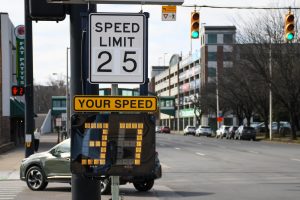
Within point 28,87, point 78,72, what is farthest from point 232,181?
point 78,72

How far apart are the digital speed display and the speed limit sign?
0.36 meters

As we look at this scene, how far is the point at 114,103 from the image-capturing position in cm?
477

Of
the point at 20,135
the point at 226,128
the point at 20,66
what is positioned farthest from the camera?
the point at 226,128

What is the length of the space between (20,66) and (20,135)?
16.0 metres

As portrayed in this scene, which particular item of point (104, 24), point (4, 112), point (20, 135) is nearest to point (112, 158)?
point (104, 24)

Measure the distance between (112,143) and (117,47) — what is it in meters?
0.80

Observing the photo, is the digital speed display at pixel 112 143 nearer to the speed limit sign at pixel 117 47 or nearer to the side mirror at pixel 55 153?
the speed limit sign at pixel 117 47

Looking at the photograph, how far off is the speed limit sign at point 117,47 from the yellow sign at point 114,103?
0.17 meters

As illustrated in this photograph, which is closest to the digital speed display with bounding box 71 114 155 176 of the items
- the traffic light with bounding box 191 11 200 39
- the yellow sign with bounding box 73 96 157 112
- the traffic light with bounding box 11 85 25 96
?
the yellow sign with bounding box 73 96 157 112

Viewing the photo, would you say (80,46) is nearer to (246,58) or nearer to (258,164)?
(258,164)

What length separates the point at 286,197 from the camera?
14328 mm

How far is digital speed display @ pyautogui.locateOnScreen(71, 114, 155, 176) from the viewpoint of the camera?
185 inches

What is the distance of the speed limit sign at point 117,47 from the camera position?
15.9 feet

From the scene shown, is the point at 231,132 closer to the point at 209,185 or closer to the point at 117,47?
the point at 209,185
